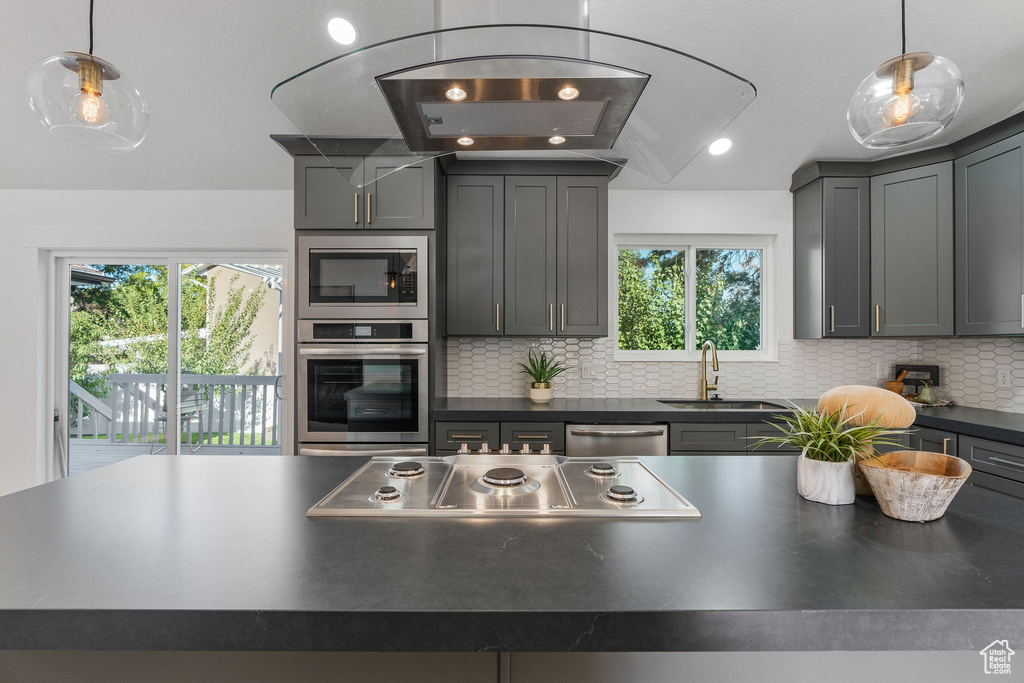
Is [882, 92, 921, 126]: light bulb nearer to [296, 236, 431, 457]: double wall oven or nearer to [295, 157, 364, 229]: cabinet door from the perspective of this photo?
[296, 236, 431, 457]: double wall oven

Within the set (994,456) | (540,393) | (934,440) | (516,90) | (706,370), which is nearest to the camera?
(516,90)

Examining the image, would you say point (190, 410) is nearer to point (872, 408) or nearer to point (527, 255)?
point (527, 255)

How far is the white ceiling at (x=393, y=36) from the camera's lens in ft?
6.39

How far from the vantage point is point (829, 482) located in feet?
3.75

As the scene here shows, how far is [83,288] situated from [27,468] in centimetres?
127

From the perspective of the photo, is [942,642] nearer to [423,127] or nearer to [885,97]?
[885,97]

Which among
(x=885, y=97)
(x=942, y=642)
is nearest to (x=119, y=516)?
(x=942, y=642)

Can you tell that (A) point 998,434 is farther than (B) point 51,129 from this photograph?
Yes

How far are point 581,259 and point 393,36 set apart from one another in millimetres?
1623

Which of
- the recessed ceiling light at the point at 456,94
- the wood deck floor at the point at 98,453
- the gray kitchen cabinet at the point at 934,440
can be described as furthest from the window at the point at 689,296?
the wood deck floor at the point at 98,453

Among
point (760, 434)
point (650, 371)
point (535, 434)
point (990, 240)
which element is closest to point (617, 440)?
point (535, 434)

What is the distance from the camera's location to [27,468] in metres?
3.33

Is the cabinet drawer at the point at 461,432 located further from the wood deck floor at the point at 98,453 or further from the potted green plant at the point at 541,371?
the wood deck floor at the point at 98,453

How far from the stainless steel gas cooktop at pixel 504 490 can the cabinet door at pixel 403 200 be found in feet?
5.43
